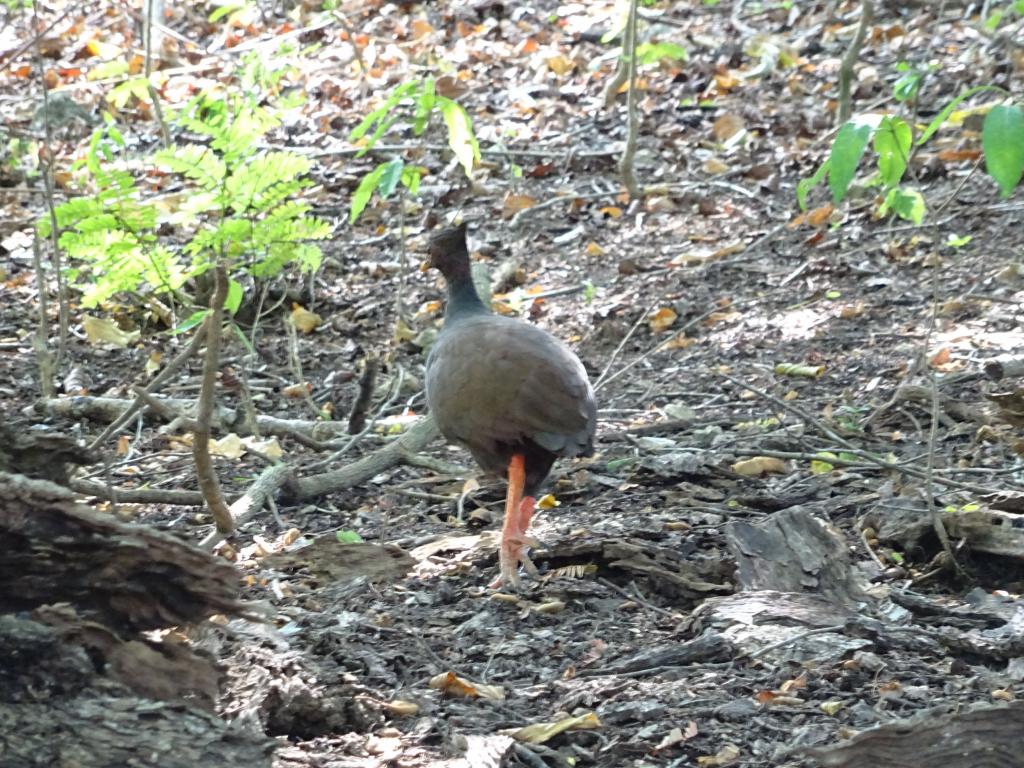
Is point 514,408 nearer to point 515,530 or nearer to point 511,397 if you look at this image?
point 511,397

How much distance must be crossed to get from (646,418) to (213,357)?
277cm

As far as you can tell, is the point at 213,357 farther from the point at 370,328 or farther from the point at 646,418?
the point at 370,328

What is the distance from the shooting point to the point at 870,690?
11.2 feet

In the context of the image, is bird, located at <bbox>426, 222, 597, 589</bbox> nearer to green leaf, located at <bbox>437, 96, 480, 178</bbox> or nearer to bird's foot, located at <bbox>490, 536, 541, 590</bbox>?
bird's foot, located at <bbox>490, 536, 541, 590</bbox>

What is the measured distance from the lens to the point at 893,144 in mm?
3871

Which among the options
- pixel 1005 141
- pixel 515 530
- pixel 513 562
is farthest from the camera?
pixel 515 530

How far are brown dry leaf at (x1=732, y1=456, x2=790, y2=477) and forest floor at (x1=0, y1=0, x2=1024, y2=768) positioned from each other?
0.01 meters

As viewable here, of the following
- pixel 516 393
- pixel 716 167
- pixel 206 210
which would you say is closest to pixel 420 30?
pixel 716 167

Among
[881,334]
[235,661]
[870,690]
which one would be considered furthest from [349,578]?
[881,334]

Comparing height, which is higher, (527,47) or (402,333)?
(527,47)

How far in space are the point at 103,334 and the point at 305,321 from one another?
117 centimetres

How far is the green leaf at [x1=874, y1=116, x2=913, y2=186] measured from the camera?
379 cm

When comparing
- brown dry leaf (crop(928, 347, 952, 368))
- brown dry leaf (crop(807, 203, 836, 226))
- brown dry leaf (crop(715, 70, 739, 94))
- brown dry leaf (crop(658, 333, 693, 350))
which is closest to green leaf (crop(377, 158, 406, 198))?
brown dry leaf (crop(658, 333, 693, 350))

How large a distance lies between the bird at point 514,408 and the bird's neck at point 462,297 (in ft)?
2.10
